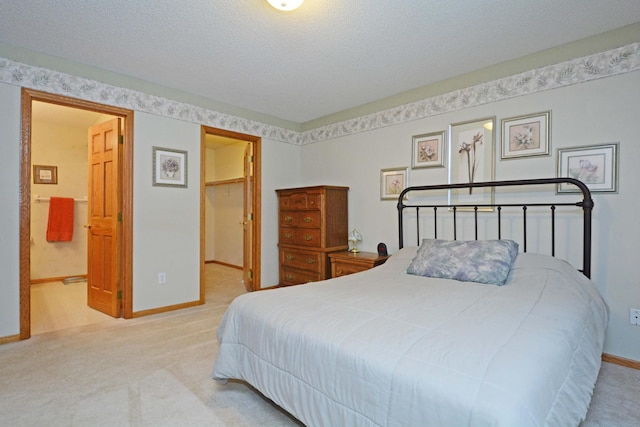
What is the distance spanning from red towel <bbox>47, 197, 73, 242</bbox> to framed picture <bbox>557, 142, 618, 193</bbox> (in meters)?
6.38

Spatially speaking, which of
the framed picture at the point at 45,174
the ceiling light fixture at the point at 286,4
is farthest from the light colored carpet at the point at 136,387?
the framed picture at the point at 45,174

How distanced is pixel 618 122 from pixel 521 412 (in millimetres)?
2455

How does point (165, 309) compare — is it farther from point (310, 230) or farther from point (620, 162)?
point (620, 162)

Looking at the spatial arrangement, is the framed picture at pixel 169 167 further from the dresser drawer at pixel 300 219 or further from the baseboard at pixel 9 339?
the baseboard at pixel 9 339

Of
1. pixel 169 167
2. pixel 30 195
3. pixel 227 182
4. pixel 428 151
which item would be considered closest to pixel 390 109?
pixel 428 151

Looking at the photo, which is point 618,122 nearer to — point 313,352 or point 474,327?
point 474,327

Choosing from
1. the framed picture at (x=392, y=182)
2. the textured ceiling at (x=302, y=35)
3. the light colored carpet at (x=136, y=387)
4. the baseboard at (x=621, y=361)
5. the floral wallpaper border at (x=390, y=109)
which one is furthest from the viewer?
the framed picture at (x=392, y=182)

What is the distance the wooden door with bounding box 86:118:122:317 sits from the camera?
3.24 metres

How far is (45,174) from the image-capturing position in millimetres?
5035

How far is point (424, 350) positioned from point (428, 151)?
2.56 meters

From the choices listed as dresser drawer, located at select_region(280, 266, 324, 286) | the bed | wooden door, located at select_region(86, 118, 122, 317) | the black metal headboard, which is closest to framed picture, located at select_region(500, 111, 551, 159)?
the black metal headboard

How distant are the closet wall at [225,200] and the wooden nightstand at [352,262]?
3.09m

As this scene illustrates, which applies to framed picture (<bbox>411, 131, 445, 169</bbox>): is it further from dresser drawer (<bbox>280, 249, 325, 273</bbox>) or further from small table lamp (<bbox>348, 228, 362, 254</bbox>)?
dresser drawer (<bbox>280, 249, 325, 273</bbox>)

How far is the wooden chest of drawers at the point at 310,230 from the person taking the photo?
3.77 meters
